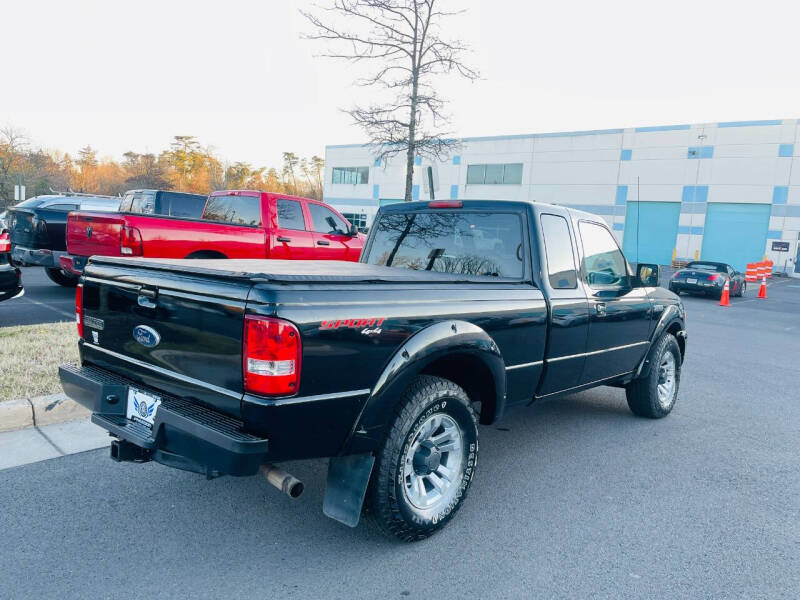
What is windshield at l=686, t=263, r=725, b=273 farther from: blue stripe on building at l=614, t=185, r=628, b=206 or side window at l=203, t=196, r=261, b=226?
blue stripe on building at l=614, t=185, r=628, b=206

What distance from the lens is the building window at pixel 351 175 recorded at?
51781mm

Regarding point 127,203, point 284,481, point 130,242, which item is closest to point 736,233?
point 127,203

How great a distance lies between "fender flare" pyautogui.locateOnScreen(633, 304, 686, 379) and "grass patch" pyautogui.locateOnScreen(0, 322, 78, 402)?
4910 mm

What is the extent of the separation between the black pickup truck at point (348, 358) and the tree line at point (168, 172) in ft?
216

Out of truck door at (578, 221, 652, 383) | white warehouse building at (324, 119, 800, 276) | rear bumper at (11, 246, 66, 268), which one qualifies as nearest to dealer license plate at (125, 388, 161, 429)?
truck door at (578, 221, 652, 383)

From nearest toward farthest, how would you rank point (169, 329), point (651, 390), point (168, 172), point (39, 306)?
point (169, 329) → point (651, 390) → point (39, 306) → point (168, 172)

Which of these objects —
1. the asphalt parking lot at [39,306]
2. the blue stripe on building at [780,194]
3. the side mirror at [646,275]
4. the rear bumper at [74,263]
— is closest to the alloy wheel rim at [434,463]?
the side mirror at [646,275]

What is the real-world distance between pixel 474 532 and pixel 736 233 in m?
39.7

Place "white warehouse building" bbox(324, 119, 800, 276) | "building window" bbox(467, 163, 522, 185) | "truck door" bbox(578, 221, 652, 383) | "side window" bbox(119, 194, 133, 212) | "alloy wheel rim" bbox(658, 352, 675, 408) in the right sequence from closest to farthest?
"truck door" bbox(578, 221, 652, 383), "alloy wheel rim" bbox(658, 352, 675, 408), "side window" bbox(119, 194, 133, 212), "white warehouse building" bbox(324, 119, 800, 276), "building window" bbox(467, 163, 522, 185)

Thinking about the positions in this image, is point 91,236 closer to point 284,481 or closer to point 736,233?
point 284,481

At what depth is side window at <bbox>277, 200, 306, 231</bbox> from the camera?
31.9 ft

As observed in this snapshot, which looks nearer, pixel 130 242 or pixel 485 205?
pixel 485 205

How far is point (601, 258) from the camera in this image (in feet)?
15.4

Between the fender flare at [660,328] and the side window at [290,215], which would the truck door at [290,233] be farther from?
the fender flare at [660,328]
